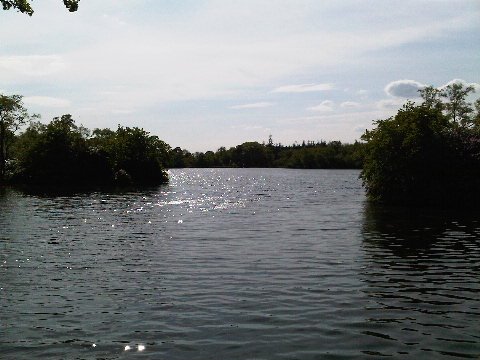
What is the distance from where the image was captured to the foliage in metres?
84.8

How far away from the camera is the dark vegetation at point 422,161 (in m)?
46.5

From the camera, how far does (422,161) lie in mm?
46906

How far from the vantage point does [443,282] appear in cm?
1748

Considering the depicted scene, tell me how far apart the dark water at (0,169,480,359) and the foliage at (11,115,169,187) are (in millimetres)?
56050

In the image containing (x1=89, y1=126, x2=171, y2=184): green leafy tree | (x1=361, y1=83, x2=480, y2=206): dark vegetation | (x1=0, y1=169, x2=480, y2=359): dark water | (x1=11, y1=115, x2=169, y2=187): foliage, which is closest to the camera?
(x1=0, y1=169, x2=480, y2=359): dark water

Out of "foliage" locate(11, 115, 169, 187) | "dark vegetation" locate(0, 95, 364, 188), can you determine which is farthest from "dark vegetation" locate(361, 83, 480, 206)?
"foliage" locate(11, 115, 169, 187)

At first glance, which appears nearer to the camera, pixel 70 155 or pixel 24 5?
pixel 24 5

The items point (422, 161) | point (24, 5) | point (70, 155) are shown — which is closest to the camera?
point (24, 5)

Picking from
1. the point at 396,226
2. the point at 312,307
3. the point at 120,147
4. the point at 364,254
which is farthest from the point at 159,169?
the point at 312,307

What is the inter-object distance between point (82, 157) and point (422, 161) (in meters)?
62.3

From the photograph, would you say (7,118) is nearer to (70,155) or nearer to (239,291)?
(70,155)

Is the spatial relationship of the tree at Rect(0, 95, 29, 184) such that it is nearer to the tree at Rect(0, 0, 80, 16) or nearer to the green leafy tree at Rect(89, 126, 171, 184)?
the green leafy tree at Rect(89, 126, 171, 184)

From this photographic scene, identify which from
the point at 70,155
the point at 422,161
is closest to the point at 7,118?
the point at 70,155

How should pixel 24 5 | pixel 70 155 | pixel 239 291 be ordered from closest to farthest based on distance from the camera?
pixel 24 5 < pixel 239 291 < pixel 70 155
